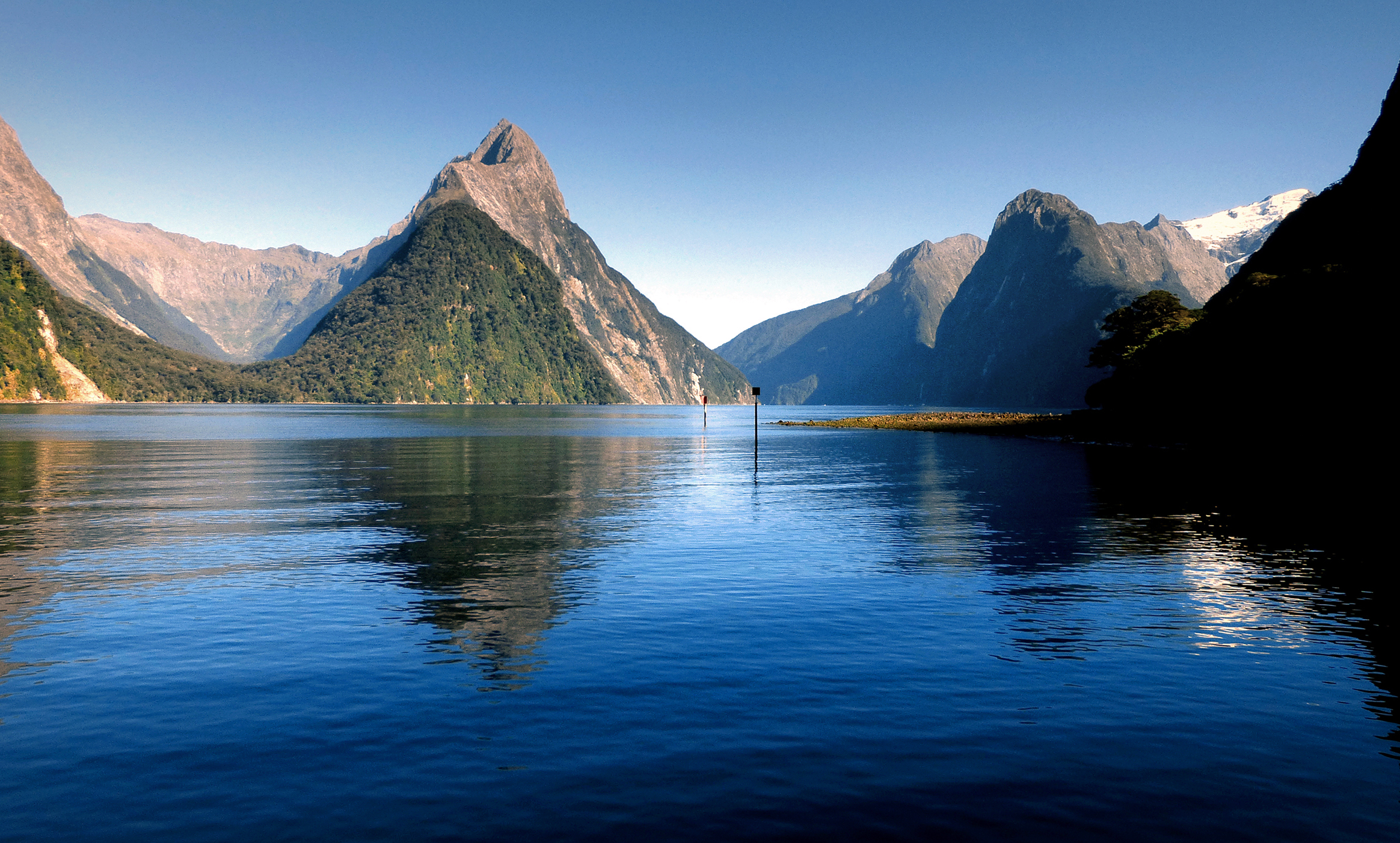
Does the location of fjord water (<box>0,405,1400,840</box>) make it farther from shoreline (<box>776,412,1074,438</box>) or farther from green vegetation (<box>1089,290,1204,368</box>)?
green vegetation (<box>1089,290,1204,368</box>)

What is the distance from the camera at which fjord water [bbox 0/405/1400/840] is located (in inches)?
453

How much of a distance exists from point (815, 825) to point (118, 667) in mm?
15362

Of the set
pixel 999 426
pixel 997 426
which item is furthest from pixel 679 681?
pixel 999 426

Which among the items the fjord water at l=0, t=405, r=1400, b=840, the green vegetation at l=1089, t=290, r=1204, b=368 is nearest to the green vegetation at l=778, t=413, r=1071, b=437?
the green vegetation at l=1089, t=290, r=1204, b=368

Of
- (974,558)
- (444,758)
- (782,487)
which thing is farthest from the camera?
(782,487)

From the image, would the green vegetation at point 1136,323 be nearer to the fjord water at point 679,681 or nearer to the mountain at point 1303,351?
the mountain at point 1303,351

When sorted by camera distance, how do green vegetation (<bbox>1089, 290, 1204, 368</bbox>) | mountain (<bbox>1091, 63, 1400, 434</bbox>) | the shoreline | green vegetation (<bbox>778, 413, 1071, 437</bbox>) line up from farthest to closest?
green vegetation (<bbox>1089, 290, 1204, 368</bbox>) → green vegetation (<bbox>778, 413, 1071, 437</bbox>) → the shoreline → mountain (<bbox>1091, 63, 1400, 434</bbox>)

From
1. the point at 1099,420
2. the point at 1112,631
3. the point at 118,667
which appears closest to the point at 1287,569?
the point at 1112,631

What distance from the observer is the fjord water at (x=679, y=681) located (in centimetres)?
1152

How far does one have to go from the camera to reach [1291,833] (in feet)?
35.7

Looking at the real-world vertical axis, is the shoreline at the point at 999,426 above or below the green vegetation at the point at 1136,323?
below

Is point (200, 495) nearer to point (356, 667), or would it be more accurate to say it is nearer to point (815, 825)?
point (356, 667)

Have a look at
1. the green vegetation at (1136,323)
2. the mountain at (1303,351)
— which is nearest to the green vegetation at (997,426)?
the green vegetation at (1136,323)

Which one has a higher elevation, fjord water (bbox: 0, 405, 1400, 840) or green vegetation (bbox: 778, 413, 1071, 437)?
green vegetation (bbox: 778, 413, 1071, 437)
